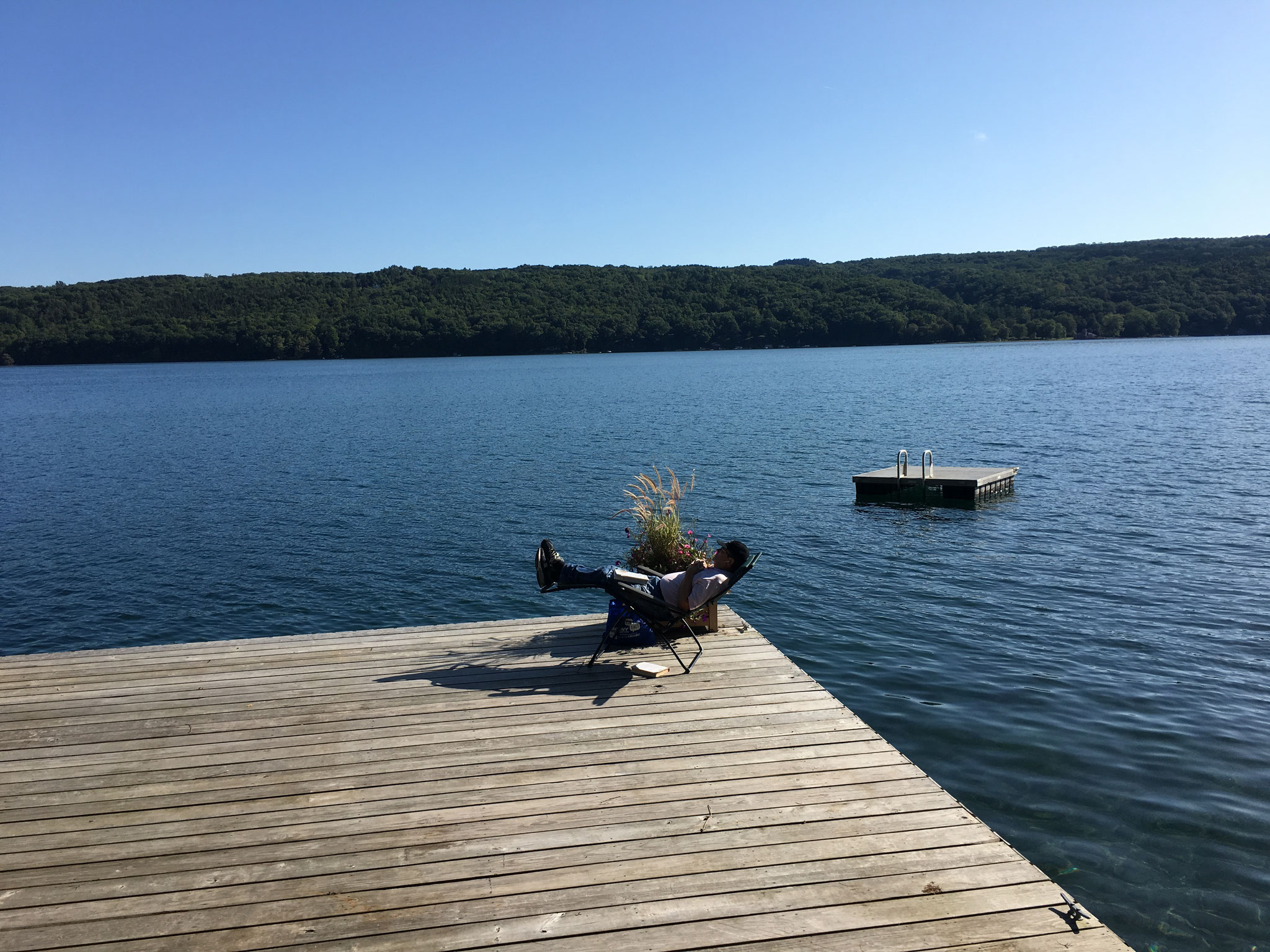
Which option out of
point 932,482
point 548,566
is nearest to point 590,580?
point 548,566

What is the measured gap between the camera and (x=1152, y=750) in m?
6.72

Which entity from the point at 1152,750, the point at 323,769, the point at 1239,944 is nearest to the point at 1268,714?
the point at 1152,750

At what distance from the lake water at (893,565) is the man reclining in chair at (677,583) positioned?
223cm

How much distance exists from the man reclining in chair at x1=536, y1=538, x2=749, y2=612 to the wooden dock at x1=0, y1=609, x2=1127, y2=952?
0.54 m

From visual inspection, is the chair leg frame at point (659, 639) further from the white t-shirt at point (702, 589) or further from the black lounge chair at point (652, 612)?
the white t-shirt at point (702, 589)

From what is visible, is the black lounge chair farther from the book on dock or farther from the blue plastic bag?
the book on dock

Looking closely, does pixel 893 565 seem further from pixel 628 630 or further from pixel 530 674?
pixel 530 674

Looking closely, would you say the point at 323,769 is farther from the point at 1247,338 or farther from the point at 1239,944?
the point at 1247,338

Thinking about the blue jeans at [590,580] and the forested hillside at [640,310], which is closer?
the blue jeans at [590,580]

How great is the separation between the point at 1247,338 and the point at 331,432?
125309 mm

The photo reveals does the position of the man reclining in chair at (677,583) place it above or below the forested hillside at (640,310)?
below

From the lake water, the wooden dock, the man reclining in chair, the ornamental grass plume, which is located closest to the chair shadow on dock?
the wooden dock

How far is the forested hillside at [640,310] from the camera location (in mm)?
111125

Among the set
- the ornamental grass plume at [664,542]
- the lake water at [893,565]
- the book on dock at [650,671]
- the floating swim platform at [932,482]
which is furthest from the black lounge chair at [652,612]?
the floating swim platform at [932,482]
